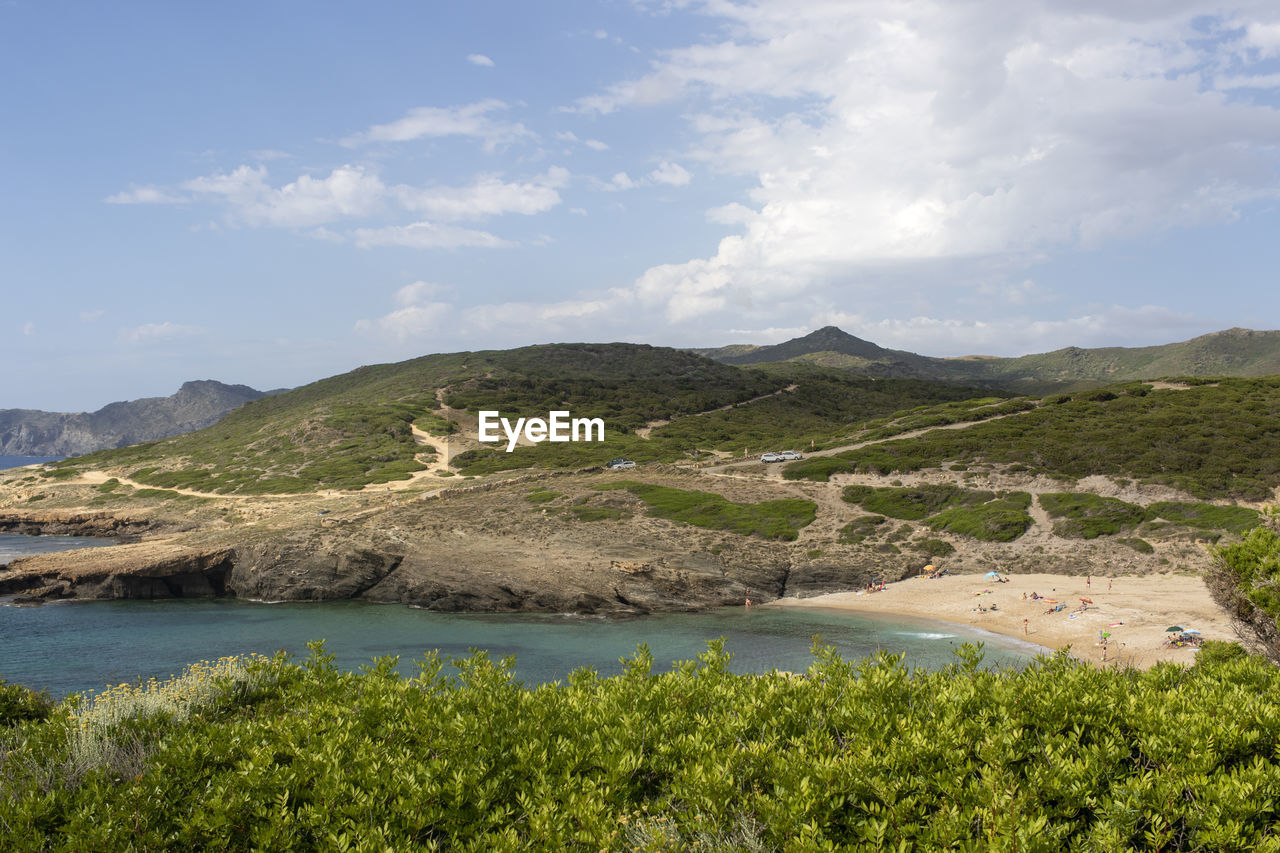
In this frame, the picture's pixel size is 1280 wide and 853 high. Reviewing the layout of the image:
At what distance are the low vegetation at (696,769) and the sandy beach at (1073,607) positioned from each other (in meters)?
28.6

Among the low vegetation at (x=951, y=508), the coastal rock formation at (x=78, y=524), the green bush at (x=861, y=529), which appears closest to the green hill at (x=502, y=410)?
the coastal rock formation at (x=78, y=524)

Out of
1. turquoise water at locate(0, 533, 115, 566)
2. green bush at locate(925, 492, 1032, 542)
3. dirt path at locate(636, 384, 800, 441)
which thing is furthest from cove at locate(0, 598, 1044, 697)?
dirt path at locate(636, 384, 800, 441)

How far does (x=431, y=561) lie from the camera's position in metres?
55.2

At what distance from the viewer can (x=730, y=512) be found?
209 ft

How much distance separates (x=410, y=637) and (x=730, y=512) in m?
30.4

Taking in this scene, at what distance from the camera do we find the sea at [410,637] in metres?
37.4

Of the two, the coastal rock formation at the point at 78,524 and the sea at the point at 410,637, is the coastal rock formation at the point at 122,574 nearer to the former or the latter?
the sea at the point at 410,637

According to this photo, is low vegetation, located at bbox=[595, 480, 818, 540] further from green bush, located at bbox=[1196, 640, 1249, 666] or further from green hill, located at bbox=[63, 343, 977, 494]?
green bush, located at bbox=[1196, 640, 1249, 666]

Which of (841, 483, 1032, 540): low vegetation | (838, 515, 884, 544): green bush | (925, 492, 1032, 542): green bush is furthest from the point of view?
(838, 515, 884, 544): green bush

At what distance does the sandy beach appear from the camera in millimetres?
36219

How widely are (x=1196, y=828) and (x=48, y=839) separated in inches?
503

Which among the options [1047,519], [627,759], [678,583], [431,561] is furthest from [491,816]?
[1047,519]

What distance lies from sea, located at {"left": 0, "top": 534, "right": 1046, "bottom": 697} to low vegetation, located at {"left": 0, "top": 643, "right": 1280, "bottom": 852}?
24.0 m

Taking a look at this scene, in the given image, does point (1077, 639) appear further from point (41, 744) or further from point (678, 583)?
point (41, 744)
